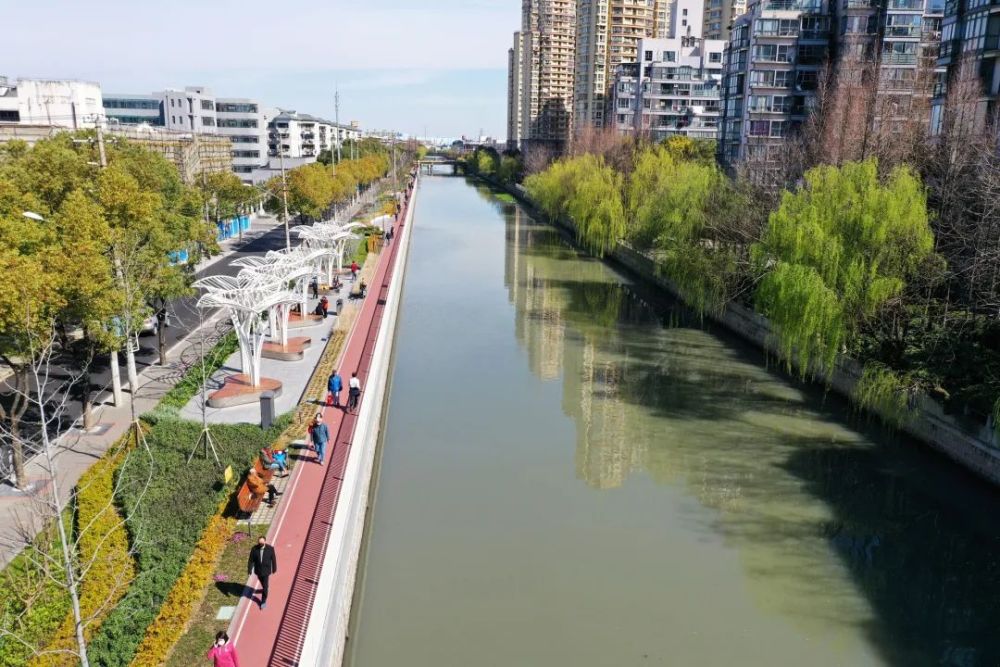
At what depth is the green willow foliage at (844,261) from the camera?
55.3 ft

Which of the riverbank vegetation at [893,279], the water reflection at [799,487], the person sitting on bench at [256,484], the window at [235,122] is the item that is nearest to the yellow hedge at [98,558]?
the person sitting on bench at [256,484]

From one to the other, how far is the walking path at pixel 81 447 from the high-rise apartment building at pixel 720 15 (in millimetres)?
87092

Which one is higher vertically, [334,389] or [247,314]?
[247,314]

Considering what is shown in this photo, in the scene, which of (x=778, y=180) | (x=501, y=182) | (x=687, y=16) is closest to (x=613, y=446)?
(x=778, y=180)

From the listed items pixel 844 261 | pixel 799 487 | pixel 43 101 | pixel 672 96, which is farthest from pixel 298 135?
pixel 799 487

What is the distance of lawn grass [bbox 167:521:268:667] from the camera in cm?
789

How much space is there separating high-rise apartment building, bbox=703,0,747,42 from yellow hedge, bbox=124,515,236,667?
308ft

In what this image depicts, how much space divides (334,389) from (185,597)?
684 centimetres

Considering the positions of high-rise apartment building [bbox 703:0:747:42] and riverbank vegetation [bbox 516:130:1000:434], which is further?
high-rise apartment building [bbox 703:0:747:42]

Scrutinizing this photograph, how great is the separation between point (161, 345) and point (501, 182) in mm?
76229

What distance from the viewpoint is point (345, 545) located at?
10.1 meters

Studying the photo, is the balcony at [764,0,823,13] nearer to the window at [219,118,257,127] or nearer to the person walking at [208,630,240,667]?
the person walking at [208,630,240,667]

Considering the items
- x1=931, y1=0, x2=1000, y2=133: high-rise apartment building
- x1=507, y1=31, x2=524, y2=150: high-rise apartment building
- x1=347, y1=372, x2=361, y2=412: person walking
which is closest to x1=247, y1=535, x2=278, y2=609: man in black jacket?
x1=347, y1=372, x2=361, y2=412: person walking

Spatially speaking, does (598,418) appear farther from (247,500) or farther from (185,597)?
(185,597)
